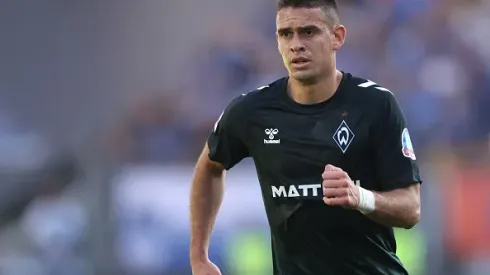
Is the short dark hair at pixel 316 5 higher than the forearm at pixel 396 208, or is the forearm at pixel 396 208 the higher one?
the short dark hair at pixel 316 5

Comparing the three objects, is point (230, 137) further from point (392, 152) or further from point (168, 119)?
point (168, 119)

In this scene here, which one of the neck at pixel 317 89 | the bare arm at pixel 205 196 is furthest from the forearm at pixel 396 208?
the bare arm at pixel 205 196

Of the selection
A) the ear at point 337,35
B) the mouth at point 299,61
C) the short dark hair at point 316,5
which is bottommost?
the mouth at point 299,61

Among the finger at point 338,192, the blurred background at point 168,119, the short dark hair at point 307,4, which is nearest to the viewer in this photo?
the finger at point 338,192

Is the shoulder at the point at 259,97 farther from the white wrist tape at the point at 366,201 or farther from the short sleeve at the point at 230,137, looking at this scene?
the white wrist tape at the point at 366,201

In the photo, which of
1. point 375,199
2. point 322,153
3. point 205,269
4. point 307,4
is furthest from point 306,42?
point 205,269

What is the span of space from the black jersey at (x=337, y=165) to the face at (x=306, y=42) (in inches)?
4.8

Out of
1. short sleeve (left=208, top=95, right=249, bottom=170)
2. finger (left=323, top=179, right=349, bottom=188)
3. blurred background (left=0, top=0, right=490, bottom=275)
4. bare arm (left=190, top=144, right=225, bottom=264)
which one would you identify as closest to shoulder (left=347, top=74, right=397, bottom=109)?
short sleeve (left=208, top=95, right=249, bottom=170)

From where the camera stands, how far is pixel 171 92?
314 inches

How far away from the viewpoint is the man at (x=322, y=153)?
10.4 feet

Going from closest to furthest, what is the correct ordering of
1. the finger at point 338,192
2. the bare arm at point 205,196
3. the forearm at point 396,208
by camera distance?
the finger at point 338,192 → the forearm at point 396,208 → the bare arm at point 205,196

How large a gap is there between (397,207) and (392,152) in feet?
0.73

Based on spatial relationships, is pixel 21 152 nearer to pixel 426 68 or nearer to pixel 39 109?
pixel 39 109

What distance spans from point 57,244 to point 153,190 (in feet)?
3.28
